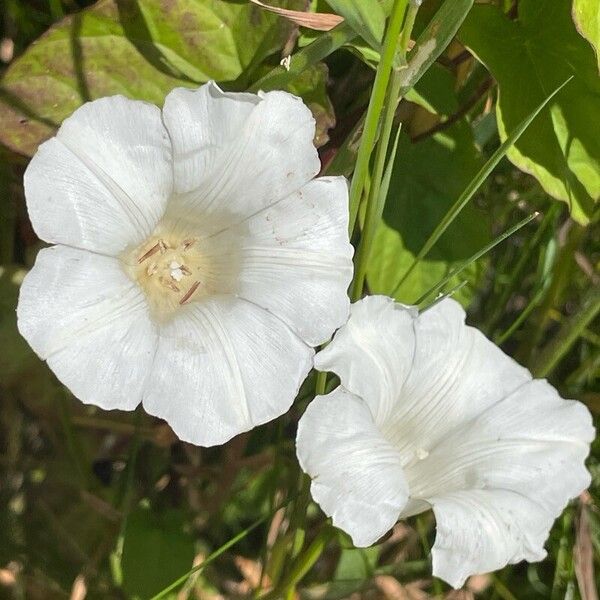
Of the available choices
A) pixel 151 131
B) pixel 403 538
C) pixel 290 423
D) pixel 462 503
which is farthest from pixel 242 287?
pixel 403 538

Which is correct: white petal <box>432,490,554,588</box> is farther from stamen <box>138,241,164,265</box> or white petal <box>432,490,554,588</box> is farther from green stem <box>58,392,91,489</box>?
green stem <box>58,392,91,489</box>

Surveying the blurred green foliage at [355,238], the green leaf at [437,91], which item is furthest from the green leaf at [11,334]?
the green leaf at [437,91]

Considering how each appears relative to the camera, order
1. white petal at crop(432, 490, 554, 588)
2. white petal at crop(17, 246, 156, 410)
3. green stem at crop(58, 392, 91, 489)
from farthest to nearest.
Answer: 1. green stem at crop(58, 392, 91, 489)
2. white petal at crop(432, 490, 554, 588)
3. white petal at crop(17, 246, 156, 410)

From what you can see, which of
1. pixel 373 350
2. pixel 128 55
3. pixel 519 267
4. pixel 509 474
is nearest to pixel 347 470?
pixel 373 350

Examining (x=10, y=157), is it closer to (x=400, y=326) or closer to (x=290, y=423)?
(x=400, y=326)

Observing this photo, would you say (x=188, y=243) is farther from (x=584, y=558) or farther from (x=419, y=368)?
(x=584, y=558)

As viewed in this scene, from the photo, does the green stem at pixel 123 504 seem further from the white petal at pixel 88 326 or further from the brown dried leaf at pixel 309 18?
the brown dried leaf at pixel 309 18

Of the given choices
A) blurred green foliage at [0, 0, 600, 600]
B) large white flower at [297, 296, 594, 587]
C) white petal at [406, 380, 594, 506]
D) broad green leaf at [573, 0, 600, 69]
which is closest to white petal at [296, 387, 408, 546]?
large white flower at [297, 296, 594, 587]
